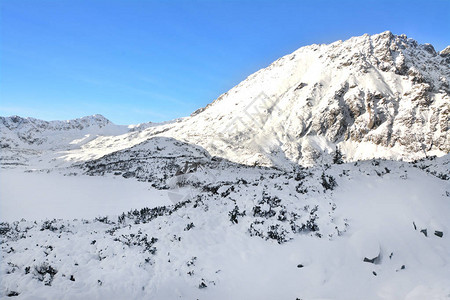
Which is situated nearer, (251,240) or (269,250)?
(269,250)

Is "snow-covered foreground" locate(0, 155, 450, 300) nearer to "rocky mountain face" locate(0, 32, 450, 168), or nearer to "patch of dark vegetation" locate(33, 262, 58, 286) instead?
"patch of dark vegetation" locate(33, 262, 58, 286)

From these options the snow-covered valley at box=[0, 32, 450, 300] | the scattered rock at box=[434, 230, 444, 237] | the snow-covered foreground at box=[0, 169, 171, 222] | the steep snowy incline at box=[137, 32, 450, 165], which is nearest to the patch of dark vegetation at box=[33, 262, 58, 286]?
the snow-covered valley at box=[0, 32, 450, 300]

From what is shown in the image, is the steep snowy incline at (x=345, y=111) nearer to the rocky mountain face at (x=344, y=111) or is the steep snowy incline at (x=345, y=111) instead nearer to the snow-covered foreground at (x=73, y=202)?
the rocky mountain face at (x=344, y=111)

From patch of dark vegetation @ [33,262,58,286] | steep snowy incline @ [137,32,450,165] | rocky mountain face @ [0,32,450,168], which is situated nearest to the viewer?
patch of dark vegetation @ [33,262,58,286]

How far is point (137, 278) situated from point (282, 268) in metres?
5.11

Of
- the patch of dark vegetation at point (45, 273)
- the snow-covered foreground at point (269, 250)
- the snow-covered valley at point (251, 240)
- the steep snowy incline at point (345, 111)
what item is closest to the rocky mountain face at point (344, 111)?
the steep snowy incline at point (345, 111)

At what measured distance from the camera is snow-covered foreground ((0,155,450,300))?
8.20 m

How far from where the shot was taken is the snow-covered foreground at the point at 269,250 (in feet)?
26.9

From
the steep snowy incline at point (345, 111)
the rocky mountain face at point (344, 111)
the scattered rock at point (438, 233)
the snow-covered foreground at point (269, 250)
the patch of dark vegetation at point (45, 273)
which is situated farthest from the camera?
the steep snowy incline at point (345, 111)

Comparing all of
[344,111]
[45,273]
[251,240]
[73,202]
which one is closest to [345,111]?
[344,111]

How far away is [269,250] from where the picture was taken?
34.3 ft

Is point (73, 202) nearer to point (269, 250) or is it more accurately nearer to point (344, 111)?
point (269, 250)

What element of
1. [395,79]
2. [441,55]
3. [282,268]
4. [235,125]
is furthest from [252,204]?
[441,55]

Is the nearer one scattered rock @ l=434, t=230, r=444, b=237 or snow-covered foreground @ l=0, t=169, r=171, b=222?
scattered rock @ l=434, t=230, r=444, b=237
